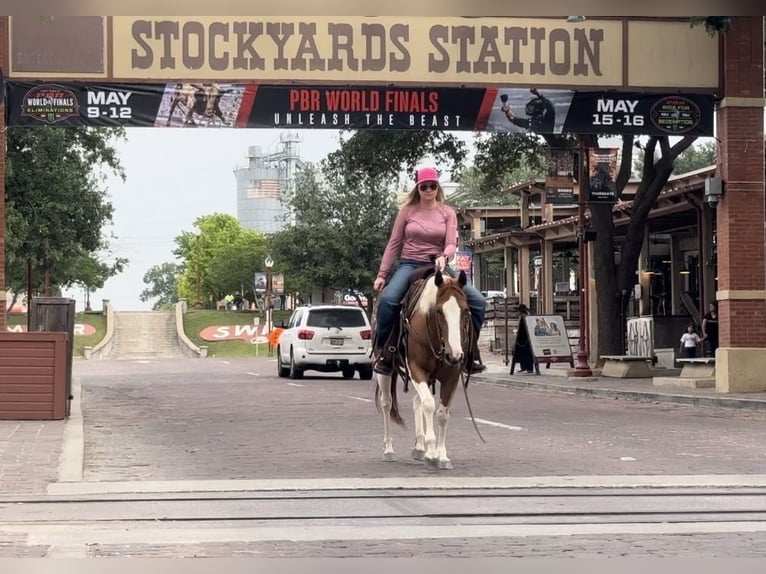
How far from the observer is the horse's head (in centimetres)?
1052

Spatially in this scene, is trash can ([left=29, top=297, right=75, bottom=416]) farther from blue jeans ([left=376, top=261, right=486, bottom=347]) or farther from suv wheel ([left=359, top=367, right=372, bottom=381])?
suv wheel ([left=359, top=367, right=372, bottom=381])

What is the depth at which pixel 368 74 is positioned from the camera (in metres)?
23.2

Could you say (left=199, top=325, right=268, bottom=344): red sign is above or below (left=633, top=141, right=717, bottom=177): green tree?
below

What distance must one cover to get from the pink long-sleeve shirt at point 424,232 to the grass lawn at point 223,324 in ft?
189

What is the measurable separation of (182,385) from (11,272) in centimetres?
2194

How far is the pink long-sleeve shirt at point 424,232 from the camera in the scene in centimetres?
1109

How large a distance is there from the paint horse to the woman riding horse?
121mm

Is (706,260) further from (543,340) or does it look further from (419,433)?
(419,433)

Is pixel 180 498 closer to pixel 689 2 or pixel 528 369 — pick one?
pixel 689 2

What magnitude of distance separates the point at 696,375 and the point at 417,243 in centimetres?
1590

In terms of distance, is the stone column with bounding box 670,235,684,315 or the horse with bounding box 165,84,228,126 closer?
the horse with bounding box 165,84,228,126

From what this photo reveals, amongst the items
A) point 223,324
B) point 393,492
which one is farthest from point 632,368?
point 223,324

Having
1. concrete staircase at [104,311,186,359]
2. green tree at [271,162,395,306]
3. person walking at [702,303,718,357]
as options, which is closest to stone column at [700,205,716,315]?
person walking at [702,303,718,357]

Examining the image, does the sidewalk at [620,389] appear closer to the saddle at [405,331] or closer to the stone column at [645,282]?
the stone column at [645,282]
